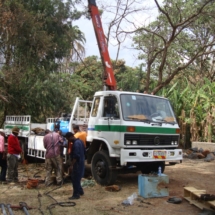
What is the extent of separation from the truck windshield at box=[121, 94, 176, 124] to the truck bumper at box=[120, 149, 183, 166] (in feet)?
2.52

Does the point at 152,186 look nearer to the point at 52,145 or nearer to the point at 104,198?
the point at 104,198

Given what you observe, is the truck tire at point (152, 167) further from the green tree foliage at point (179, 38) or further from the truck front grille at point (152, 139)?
the green tree foliage at point (179, 38)

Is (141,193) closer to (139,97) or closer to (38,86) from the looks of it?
(139,97)

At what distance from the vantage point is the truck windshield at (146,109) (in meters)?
7.75

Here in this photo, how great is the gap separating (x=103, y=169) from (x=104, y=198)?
1.09 metres

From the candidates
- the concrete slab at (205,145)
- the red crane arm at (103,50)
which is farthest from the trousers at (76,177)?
the concrete slab at (205,145)

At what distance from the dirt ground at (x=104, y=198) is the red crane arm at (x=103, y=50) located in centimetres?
305

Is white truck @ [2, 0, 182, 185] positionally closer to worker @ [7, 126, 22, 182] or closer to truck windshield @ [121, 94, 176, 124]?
truck windshield @ [121, 94, 176, 124]

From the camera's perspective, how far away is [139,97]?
319 inches

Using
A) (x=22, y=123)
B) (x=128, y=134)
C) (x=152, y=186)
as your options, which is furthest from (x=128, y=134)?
(x=22, y=123)

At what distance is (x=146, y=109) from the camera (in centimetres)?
801

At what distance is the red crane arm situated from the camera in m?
10.2

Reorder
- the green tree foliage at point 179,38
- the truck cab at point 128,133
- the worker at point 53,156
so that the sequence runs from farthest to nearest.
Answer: the green tree foliage at point 179,38 → the worker at point 53,156 → the truck cab at point 128,133

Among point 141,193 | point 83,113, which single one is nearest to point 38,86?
point 83,113
